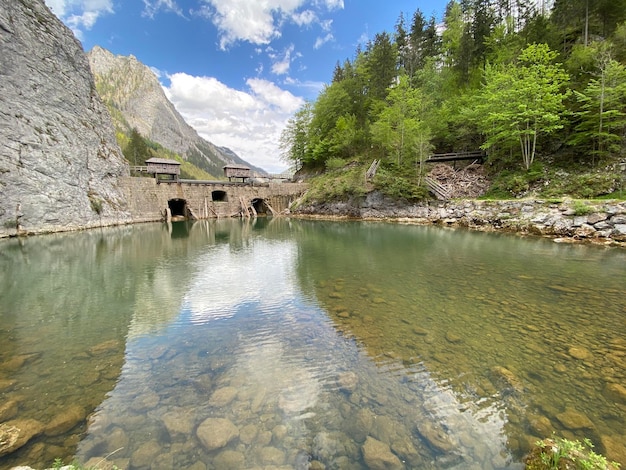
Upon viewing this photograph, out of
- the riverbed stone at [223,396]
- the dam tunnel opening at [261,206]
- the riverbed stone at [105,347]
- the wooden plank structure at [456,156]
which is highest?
the wooden plank structure at [456,156]

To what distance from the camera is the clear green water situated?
10.5 feet

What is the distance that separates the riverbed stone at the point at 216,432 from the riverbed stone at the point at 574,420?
4.05 m

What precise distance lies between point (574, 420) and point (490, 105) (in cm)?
2654

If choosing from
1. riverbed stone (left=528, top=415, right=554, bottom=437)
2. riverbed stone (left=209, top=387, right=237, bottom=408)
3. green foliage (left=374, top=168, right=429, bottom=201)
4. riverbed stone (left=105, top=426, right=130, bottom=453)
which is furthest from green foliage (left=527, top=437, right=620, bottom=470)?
green foliage (left=374, top=168, right=429, bottom=201)

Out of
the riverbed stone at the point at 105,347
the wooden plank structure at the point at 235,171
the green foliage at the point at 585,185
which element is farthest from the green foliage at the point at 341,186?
the riverbed stone at the point at 105,347

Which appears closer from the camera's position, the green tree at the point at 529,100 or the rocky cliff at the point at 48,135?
the rocky cliff at the point at 48,135

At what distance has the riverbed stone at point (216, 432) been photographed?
3226 mm

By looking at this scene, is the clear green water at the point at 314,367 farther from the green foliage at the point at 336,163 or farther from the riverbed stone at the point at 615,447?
the green foliage at the point at 336,163

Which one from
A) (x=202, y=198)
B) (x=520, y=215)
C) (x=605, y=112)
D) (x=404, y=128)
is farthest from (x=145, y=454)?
(x=202, y=198)

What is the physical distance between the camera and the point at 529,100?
2156 centimetres

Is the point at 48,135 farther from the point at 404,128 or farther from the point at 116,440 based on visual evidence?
the point at 404,128

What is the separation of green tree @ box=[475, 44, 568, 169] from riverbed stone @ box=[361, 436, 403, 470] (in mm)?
24327

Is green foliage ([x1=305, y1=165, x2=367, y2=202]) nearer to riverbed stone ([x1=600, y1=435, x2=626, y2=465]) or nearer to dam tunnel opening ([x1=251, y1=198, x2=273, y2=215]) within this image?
dam tunnel opening ([x1=251, y1=198, x2=273, y2=215])

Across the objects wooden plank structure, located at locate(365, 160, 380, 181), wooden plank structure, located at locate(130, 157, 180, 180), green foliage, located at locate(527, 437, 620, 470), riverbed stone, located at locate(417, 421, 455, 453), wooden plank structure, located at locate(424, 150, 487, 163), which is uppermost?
wooden plank structure, located at locate(130, 157, 180, 180)
